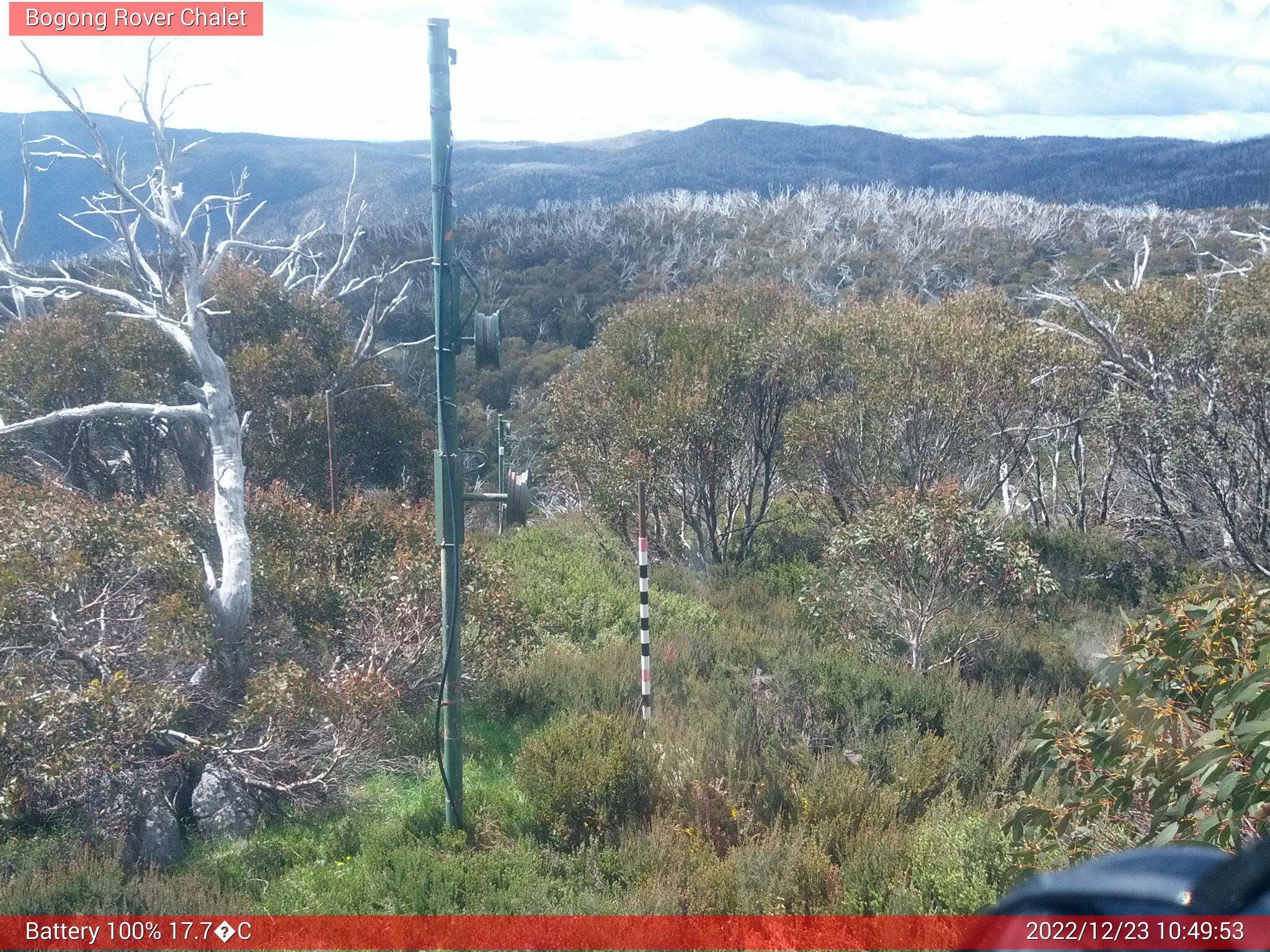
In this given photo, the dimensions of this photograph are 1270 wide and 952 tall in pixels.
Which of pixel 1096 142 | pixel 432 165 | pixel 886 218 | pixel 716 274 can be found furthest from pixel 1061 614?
pixel 1096 142

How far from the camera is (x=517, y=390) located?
80.6 ft

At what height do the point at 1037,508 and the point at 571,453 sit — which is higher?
the point at 571,453

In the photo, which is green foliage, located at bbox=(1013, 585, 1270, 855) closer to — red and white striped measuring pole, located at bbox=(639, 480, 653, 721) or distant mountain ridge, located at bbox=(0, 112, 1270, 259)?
red and white striped measuring pole, located at bbox=(639, 480, 653, 721)

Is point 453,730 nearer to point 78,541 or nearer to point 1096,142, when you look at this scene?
point 78,541

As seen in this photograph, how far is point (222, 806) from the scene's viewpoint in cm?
574

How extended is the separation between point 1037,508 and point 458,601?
11068mm

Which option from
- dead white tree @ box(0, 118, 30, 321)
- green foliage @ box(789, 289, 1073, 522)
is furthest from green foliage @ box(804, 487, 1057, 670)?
dead white tree @ box(0, 118, 30, 321)

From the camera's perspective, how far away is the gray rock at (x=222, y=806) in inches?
223

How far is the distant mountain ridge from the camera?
1922 inches

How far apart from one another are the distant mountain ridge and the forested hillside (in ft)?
109

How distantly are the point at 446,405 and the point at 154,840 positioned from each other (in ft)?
9.40

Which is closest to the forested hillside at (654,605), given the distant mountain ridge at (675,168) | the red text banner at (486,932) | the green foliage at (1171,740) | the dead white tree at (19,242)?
the green foliage at (1171,740)

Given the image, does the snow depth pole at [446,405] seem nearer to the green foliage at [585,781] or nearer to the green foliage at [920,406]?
the green foliage at [585,781]

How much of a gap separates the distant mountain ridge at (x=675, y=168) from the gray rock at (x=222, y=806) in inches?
1606
